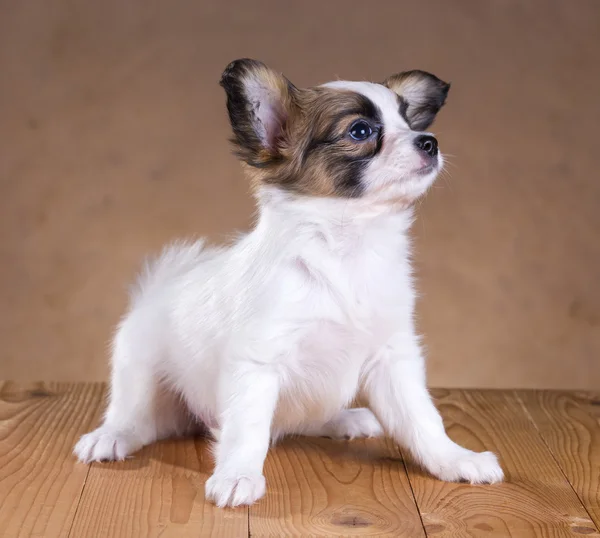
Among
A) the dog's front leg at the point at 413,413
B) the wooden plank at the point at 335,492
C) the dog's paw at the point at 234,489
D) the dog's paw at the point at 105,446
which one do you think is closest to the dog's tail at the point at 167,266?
the dog's paw at the point at 105,446

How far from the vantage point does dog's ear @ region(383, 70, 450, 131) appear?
285 cm

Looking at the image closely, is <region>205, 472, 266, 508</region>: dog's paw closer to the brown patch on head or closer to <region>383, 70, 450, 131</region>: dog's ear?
the brown patch on head

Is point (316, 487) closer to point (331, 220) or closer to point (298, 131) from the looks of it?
point (331, 220)

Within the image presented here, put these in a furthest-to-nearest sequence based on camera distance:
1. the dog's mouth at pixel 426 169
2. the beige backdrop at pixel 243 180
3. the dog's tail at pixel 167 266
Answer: the beige backdrop at pixel 243 180 → the dog's tail at pixel 167 266 → the dog's mouth at pixel 426 169

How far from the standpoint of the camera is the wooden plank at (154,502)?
88.5 inches

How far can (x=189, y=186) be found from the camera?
4.30 m

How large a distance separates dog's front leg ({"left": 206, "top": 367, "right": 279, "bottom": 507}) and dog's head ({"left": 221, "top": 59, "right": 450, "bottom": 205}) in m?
0.46

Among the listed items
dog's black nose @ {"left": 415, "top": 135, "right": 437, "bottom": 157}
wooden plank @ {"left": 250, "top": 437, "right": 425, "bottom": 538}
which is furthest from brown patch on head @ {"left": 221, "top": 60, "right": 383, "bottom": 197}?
wooden plank @ {"left": 250, "top": 437, "right": 425, "bottom": 538}

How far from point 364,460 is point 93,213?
1.93 m

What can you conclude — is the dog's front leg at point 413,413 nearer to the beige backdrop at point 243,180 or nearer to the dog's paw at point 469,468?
the dog's paw at point 469,468

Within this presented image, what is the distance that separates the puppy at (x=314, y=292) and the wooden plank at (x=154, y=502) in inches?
2.6

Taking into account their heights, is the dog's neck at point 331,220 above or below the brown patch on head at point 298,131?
below

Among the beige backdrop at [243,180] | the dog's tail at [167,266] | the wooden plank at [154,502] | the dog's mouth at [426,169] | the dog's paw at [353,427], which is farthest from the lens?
the beige backdrop at [243,180]

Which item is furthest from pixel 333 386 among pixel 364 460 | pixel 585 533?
pixel 585 533
